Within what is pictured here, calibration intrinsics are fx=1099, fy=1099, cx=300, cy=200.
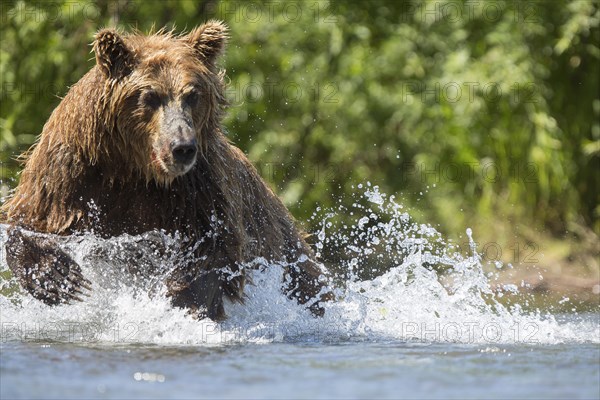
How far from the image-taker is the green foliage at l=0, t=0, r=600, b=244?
36.7 feet

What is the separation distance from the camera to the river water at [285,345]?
4797 mm

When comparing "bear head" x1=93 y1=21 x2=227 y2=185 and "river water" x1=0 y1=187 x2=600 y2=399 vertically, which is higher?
"bear head" x1=93 y1=21 x2=227 y2=185

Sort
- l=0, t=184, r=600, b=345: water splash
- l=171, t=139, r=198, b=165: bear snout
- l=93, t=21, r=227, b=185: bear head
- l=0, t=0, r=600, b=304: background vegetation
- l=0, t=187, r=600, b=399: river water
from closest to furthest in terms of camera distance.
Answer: l=0, t=187, r=600, b=399: river water, l=171, t=139, r=198, b=165: bear snout, l=93, t=21, r=227, b=185: bear head, l=0, t=184, r=600, b=345: water splash, l=0, t=0, r=600, b=304: background vegetation

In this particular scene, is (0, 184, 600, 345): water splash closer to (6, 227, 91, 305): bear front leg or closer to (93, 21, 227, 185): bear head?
(6, 227, 91, 305): bear front leg

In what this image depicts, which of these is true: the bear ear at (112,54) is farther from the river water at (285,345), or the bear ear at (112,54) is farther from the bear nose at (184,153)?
the river water at (285,345)

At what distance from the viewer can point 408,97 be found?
1157 cm

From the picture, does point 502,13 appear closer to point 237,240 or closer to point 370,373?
point 237,240

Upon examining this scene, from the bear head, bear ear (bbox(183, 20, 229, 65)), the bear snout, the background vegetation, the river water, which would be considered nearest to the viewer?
the river water

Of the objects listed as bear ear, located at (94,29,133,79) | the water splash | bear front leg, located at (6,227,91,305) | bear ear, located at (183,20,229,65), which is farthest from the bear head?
bear front leg, located at (6,227,91,305)

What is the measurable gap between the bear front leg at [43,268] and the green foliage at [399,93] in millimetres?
4799

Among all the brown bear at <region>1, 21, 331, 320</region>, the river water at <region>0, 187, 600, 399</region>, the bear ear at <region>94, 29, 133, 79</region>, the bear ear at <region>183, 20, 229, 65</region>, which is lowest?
the river water at <region>0, 187, 600, 399</region>

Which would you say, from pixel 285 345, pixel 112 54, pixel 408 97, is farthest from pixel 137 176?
pixel 408 97

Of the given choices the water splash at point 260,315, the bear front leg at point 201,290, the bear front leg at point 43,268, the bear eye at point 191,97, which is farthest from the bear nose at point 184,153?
the bear front leg at point 43,268

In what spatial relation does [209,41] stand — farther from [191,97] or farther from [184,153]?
[184,153]
